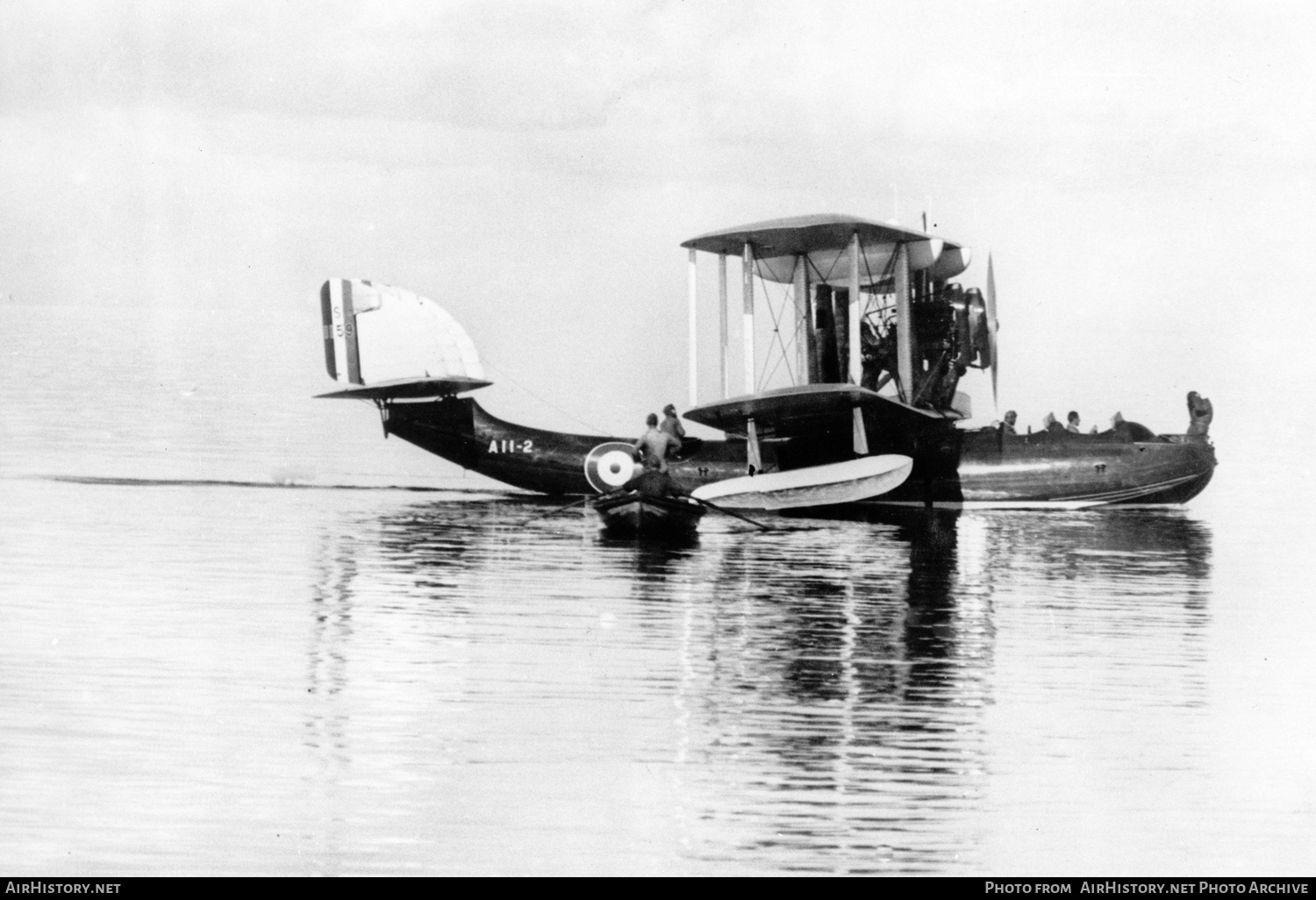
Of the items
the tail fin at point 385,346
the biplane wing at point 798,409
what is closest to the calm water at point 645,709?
the biplane wing at point 798,409

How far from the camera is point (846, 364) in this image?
20.2 m

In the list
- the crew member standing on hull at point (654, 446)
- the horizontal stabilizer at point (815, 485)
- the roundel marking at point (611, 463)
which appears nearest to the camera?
the crew member standing on hull at point (654, 446)

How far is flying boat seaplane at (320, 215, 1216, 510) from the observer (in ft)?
60.1

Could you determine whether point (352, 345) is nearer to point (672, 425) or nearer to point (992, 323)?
point (672, 425)

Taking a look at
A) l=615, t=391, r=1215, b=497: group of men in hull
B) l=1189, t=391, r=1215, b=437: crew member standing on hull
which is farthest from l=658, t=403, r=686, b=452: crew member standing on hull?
l=1189, t=391, r=1215, b=437: crew member standing on hull

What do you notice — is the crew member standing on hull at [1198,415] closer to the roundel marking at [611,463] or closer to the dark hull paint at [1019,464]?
the dark hull paint at [1019,464]

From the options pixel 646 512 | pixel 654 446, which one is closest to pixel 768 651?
pixel 646 512

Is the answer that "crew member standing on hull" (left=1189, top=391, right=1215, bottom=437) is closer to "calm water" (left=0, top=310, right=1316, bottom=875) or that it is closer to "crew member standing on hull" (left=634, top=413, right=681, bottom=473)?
"calm water" (left=0, top=310, right=1316, bottom=875)

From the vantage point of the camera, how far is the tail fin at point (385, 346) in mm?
22031

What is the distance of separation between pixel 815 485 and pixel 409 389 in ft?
22.9

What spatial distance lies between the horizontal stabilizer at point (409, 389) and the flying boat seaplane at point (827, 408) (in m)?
0.03

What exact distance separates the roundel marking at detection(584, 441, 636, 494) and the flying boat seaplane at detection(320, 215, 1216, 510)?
0.10ft

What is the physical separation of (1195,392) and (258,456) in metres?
24.8
